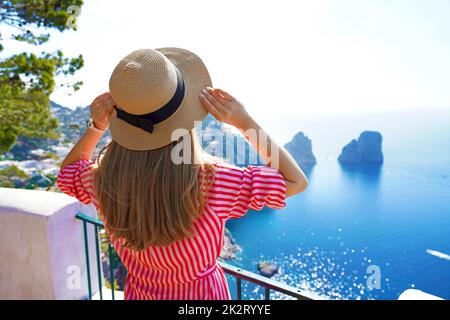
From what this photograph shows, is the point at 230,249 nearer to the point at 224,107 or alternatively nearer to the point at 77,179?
the point at 77,179

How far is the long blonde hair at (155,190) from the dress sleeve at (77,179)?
8.9 inches

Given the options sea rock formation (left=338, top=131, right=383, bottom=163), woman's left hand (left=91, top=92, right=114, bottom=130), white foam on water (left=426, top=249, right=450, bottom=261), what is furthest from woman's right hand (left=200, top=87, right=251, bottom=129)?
sea rock formation (left=338, top=131, right=383, bottom=163)

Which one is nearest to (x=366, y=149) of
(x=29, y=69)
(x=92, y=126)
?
(x=29, y=69)

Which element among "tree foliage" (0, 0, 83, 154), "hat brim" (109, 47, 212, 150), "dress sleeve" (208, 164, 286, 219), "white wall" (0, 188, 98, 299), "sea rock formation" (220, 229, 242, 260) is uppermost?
"tree foliage" (0, 0, 83, 154)

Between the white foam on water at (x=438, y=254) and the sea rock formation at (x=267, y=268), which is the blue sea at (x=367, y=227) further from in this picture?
the sea rock formation at (x=267, y=268)

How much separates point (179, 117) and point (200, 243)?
33cm

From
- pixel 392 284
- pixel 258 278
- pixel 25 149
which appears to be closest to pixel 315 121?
pixel 392 284

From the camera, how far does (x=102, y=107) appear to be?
111 cm

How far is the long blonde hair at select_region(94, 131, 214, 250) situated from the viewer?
0.87 meters

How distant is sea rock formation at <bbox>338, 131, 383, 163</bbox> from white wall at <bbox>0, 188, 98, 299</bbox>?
2726 inches

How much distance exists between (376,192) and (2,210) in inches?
2321

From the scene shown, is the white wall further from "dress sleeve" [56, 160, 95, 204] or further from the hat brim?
the hat brim

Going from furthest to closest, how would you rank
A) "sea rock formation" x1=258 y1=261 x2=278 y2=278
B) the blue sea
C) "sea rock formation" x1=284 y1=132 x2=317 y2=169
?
"sea rock formation" x1=284 y1=132 x2=317 y2=169
the blue sea
"sea rock formation" x1=258 y1=261 x2=278 y2=278

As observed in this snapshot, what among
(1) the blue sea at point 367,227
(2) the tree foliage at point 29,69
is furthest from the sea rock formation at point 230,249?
(2) the tree foliage at point 29,69
